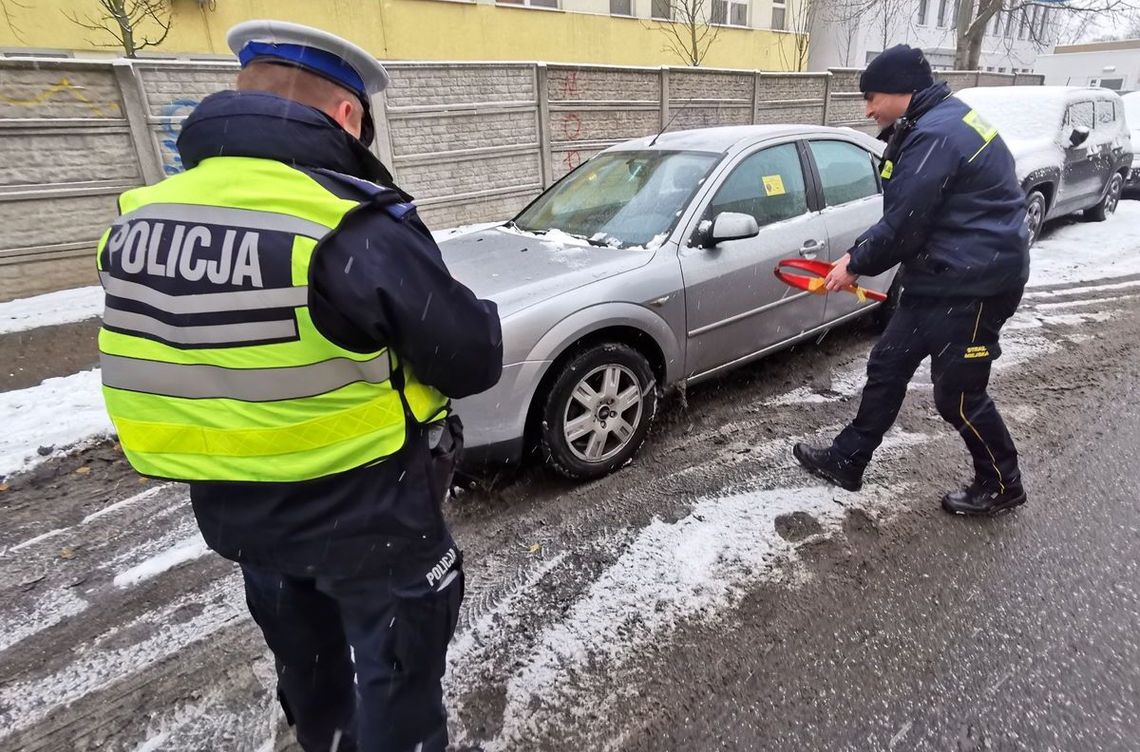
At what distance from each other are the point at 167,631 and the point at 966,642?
2.92 m

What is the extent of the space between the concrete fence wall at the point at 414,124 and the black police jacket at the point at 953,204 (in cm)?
659

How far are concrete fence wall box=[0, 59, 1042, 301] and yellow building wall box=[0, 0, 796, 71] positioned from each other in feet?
19.7

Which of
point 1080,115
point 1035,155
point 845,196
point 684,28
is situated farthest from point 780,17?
point 845,196

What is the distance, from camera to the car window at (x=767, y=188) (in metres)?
3.71

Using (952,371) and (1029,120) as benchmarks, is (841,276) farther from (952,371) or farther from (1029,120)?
(1029,120)

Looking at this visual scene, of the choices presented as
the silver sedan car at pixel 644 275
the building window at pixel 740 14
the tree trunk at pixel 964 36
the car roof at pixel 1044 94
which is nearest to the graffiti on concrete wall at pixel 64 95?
the silver sedan car at pixel 644 275

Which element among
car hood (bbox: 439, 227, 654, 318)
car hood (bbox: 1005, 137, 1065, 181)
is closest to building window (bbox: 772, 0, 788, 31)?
car hood (bbox: 1005, 137, 1065, 181)

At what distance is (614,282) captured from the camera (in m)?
3.13

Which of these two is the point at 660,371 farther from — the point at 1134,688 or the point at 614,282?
the point at 1134,688

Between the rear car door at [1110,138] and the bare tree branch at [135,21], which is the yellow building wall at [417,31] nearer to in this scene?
the bare tree branch at [135,21]

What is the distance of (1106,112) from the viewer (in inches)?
340

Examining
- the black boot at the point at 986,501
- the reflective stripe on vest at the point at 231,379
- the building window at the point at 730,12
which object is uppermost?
the building window at the point at 730,12

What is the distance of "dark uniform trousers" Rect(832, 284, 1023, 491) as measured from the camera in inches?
107

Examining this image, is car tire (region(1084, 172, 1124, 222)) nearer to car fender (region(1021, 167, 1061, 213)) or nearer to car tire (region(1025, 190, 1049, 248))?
car fender (region(1021, 167, 1061, 213))
